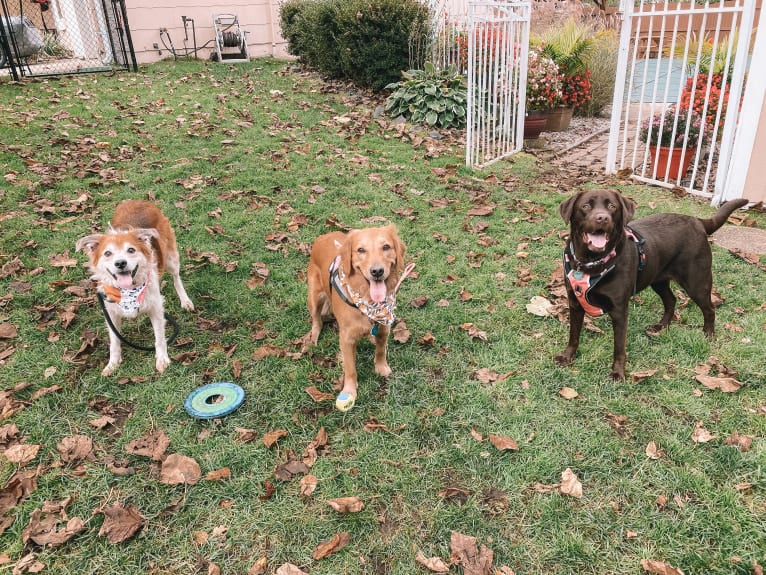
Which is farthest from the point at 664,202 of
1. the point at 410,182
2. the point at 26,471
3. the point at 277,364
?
the point at 26,471

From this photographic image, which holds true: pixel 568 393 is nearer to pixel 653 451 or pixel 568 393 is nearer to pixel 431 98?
pixel 653 451

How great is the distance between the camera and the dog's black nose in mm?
3104

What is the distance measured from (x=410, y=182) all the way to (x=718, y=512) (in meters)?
5.79

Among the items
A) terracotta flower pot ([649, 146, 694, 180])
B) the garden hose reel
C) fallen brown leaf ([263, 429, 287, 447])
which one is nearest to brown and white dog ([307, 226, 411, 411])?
fallen brown leaf ([263, 429, 287, 447])

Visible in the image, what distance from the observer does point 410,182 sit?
24.6 feet

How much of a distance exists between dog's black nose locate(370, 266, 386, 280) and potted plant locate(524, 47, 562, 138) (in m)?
7.51

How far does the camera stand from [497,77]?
27.0 ft

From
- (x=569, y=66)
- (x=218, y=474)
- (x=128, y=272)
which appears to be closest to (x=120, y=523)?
(x=218, y=474)

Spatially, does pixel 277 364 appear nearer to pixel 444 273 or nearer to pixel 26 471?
pixel 26 471

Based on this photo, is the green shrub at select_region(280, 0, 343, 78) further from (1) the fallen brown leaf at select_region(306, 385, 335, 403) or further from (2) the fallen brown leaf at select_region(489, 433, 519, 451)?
(2) the fallen brown leaf at select_region(489, 433, 519, 451)

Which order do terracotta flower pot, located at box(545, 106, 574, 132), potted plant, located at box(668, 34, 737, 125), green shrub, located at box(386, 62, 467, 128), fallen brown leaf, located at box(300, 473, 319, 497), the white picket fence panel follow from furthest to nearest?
terracotta flower pot, located at box(545, 106, 574, 132) → green shrub, located at box(386, 62, 467, 128) → the white picket fence panel → potted plant, located at box(668, 34, 737, 125) → fallen brown leaf, located at box(300, 473, 319, 497)

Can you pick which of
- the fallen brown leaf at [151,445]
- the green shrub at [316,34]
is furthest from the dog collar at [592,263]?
the green shrub at [316,34]

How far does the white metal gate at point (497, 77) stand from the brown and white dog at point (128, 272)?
17.5 feet

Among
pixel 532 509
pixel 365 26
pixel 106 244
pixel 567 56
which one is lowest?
pixel 532 509
